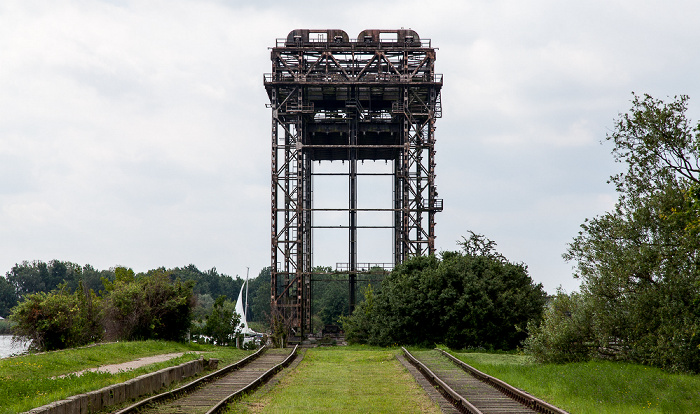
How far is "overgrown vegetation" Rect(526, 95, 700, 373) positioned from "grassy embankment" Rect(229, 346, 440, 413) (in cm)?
753

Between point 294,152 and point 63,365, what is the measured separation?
3164 cm

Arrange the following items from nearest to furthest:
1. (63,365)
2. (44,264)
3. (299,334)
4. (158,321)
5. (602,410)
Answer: (602,410) → (63,365) → (158,321) → (299,334) → (44,264)

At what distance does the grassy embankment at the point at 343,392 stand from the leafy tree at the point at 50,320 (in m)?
9.31

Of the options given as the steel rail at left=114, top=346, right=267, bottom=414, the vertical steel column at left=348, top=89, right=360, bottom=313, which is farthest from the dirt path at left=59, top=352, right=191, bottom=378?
the vertical steel column at left=348, top=89, right=360, bottom=313

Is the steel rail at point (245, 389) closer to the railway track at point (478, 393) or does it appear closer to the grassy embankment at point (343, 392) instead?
the grassy embankment at point (343, 392)

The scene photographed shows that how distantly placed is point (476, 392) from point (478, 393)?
206 mm

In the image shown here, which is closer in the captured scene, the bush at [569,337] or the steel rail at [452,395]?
the steel rail at [452,395]

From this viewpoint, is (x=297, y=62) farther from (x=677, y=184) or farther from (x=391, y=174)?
(x=677, y=184)

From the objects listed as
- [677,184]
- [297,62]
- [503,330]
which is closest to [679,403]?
[677,184]

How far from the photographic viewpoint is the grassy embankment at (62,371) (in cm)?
1342

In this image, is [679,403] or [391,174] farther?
[391,174]

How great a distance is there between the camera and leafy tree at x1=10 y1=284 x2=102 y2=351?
87.5ft

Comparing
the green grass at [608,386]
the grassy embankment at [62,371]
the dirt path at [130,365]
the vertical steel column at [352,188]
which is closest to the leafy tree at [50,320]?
the grassy embankment at [62,371]

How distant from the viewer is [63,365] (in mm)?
20547
